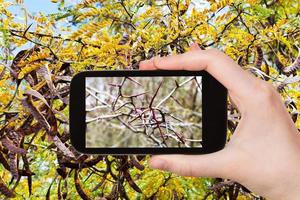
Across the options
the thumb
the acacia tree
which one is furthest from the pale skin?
the acacia tree

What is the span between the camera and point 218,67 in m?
1.47

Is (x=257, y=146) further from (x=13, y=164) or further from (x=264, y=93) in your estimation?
(x=13, y=164)

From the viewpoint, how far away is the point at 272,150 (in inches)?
55.6

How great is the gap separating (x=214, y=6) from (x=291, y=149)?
3.01ft

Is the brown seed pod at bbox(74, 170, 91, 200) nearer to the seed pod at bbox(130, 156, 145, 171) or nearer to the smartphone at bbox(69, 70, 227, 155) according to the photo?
A: the seed pod at bbox(130, 156, 145, 171)

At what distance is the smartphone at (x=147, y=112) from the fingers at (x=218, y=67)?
0.16 feet

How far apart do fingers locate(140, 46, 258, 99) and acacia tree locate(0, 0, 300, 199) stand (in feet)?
1.50

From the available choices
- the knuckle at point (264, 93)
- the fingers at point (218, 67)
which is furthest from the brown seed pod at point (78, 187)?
the knuckle at point (264, 93)

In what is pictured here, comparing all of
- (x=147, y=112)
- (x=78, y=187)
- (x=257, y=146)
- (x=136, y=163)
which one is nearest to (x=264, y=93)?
(x=257, y=146)

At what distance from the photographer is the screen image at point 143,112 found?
5.60ft

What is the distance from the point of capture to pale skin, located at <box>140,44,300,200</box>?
4.63 ft

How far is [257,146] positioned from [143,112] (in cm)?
63

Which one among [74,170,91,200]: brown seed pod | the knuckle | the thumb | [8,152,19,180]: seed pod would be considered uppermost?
the knuckle

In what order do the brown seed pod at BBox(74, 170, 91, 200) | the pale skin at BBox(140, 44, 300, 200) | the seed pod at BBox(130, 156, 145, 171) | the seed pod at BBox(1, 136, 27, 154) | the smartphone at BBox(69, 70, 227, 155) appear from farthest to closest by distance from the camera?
the brown seed pod at BBox(74, 170, 91, 200) < the seed pod at BBox(130, 156, 145, 171) < the seed pod at BBox(1, 136, 27, 154) < the smartphone at BBox(69, 70, 227, 155) < the pale skin at BBox(140, 44, 300, 200)
